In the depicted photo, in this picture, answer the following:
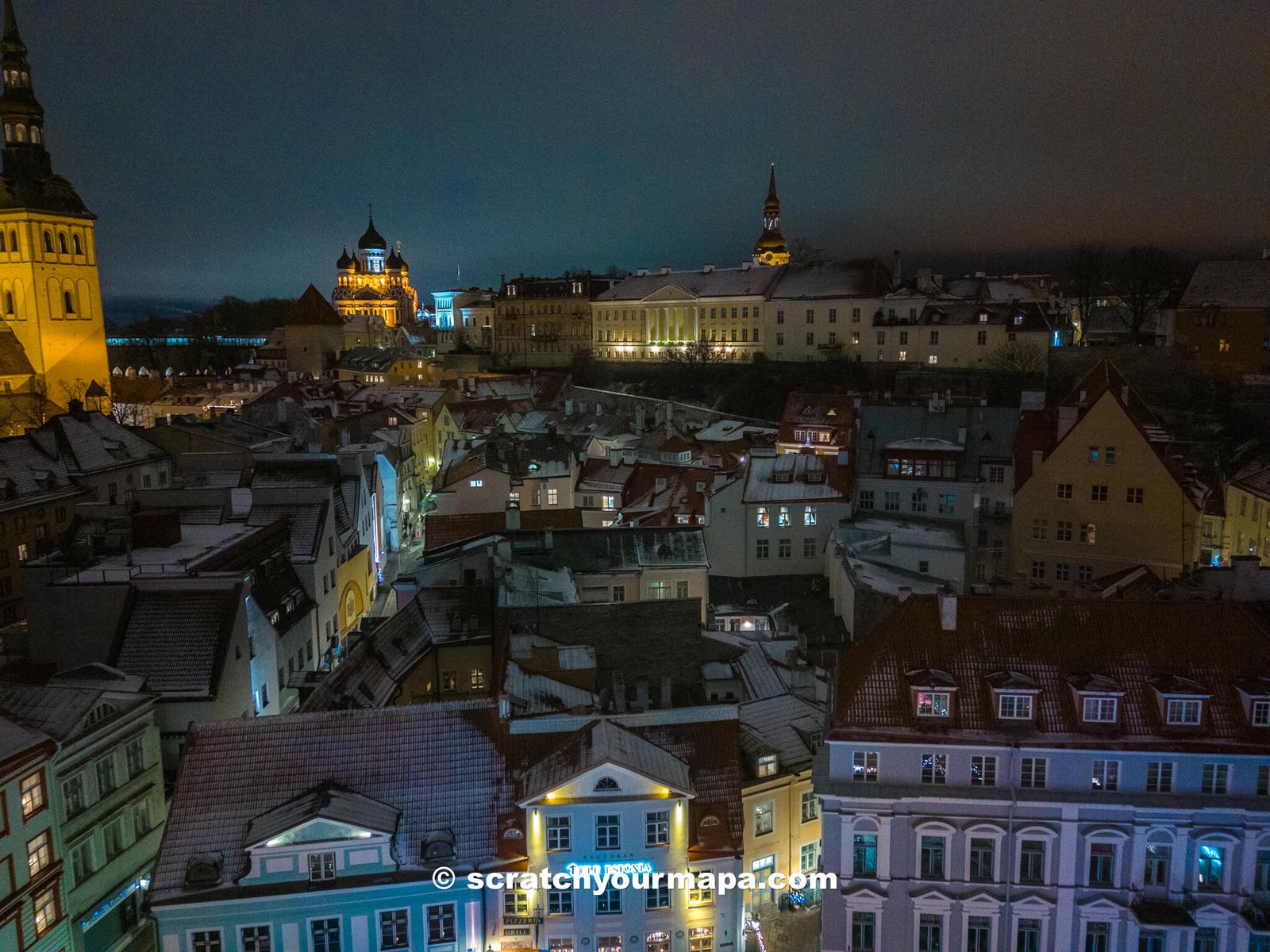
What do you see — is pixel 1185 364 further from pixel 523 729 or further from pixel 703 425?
pixel 523 729

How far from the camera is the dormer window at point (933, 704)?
22.5 m

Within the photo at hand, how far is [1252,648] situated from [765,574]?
25824 millimetres

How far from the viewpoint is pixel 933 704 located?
22594 mm

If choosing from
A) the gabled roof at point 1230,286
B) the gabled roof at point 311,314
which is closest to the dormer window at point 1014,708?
the gabled roof at point 1230,286

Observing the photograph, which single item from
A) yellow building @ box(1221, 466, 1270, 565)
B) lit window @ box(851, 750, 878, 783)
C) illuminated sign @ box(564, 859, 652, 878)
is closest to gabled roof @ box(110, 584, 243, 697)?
illuminated sign @ box(564, 859, 652, 878)

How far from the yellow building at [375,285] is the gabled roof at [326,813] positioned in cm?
15180

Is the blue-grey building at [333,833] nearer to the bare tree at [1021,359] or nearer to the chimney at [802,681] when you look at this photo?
the chimney at [802,681]

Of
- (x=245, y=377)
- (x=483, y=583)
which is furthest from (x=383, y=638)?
(x=245, y=377)

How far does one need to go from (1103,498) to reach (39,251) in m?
82.8

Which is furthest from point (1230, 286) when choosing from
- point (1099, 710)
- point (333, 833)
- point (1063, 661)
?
point (333, 833)

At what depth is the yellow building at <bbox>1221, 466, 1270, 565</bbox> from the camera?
4106cm

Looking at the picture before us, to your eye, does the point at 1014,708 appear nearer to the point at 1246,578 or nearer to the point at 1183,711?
the point at 1183,711

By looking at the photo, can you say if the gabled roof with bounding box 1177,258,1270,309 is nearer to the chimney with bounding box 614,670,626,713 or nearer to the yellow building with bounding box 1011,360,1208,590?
the yellow building with bounding box 1011,360,1208,590

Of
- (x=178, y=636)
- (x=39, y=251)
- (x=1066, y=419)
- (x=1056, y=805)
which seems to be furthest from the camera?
(x=39, y=251)
